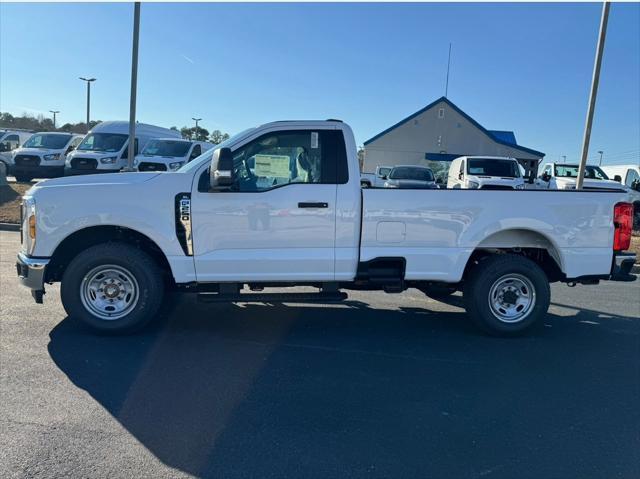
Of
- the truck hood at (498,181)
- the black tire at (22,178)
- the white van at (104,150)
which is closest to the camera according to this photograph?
the truck hood at (498,181)

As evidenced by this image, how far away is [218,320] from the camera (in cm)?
541

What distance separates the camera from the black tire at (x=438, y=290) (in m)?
5.59

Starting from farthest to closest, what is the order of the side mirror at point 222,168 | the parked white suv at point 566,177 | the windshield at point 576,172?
the windshield at point 576,172 → the parked white suv at point 566,177 → the side mirror at point 222,168

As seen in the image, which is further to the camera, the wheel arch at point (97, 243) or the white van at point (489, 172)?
the white van at point (489, 172)

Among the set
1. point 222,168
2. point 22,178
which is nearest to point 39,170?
point 22,178

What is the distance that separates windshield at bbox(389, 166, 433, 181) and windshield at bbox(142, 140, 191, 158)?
25.2 ft

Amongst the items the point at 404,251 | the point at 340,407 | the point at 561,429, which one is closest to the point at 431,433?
the point at 340,407

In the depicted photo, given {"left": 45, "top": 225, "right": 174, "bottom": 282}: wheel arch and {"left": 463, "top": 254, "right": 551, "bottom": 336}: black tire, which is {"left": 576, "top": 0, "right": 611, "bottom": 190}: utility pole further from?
{"left": 45, "top": 225, "right": 174, "bottom": 282}: wheel arch

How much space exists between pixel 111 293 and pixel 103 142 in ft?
47.6

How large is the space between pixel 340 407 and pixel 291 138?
8.65 feet

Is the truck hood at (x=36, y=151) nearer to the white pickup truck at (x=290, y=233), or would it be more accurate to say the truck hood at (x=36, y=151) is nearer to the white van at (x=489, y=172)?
the white van at (x=489, y=172)

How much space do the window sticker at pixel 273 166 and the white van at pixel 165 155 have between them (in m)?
11.7

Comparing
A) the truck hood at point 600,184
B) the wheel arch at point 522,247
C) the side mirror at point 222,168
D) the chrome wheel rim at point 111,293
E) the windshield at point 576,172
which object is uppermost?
the windshield at point 576,172

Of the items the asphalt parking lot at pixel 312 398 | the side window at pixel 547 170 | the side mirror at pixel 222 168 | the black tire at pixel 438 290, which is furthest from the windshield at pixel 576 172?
the side mirror at pixel 222 168
